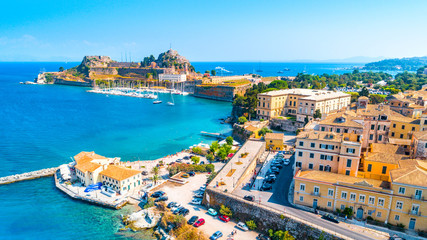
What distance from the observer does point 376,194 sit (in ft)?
74.9

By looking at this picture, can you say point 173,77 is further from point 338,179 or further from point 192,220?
point 338,179

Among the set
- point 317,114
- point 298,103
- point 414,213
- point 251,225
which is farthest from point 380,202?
point 298,103

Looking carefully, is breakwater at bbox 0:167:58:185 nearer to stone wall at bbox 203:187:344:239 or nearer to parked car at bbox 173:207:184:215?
parked car at bbox 173:207:184:215

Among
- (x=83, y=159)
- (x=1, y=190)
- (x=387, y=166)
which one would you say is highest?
(x=387, y=166)

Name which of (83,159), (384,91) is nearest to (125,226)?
(83,159)

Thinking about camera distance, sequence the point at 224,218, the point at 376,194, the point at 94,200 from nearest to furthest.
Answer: the point at 376,194
the point at 224,218
the point at 94,200

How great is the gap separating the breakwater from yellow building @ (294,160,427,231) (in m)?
34.6

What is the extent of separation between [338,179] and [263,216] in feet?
25.7

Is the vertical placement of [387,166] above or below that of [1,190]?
above

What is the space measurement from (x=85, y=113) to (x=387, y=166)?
8103 cm

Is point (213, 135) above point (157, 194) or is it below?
below

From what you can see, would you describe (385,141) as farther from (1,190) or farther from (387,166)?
(1,190)

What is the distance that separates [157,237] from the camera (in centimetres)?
2519

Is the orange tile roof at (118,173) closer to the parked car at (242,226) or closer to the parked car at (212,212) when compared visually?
the parked car at (212,212)
